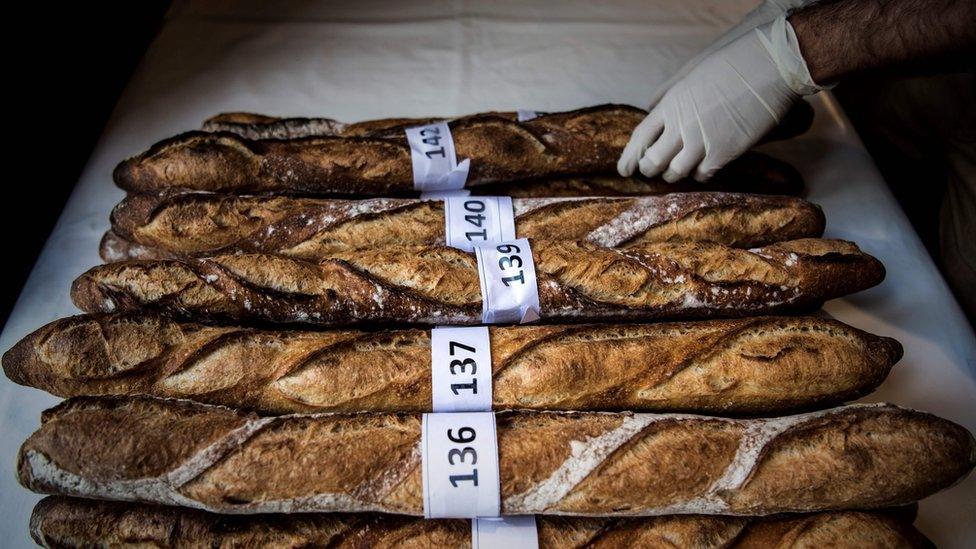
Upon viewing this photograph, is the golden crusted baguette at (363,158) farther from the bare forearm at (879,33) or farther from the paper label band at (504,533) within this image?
the paper label band at (504,533)

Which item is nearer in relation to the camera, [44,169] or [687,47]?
[44,169]

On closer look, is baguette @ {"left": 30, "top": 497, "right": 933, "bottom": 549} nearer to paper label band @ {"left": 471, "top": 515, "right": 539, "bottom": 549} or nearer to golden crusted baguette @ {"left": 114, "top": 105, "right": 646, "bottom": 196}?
paper label band @ {"left": 471, "top": 515, "right": 539, "bottom": 549}

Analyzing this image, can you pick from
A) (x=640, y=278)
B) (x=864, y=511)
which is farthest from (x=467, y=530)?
(x=864, y=511)

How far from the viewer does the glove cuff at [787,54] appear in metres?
2.09

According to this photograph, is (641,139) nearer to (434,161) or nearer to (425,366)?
(434,161)

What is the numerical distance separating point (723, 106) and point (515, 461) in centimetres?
141

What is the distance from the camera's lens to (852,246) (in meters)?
Answer: 1.96

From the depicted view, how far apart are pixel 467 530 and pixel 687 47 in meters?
2.50

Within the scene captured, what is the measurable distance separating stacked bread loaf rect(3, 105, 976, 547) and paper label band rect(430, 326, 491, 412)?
1.0 inches

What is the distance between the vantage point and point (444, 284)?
175 cm

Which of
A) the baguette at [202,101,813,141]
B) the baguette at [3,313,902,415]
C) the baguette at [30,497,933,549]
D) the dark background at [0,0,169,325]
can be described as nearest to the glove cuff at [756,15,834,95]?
the baguette at [202,101,813,141]

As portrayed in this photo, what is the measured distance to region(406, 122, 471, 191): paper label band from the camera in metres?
2.12

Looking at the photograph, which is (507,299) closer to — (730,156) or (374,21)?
(730,156)

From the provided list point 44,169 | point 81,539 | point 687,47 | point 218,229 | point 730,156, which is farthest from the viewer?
point 687,47
